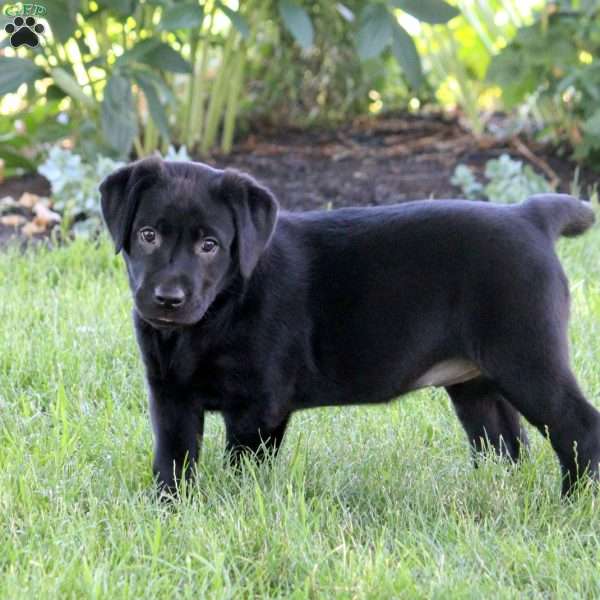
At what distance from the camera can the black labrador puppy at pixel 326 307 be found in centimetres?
337

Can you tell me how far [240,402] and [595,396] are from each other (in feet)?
4.92

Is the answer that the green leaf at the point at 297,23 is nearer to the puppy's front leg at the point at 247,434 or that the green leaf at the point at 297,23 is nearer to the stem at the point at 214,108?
the stem at the point at 214,108

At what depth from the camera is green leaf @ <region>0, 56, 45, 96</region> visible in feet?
18.7

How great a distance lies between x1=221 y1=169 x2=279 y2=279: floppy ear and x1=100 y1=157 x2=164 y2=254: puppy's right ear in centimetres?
21

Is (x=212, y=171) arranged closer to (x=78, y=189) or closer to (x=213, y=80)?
(x=78, y=189)

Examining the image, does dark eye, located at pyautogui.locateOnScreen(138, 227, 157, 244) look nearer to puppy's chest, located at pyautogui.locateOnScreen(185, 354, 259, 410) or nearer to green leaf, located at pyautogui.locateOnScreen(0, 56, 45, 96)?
puppy's chest, located at pyautogui.locateOnScreen(185, 354, 259, 410)

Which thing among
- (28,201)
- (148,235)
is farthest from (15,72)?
(148,235)

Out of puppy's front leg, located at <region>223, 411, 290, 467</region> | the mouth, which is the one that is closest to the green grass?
puppy's front leg, located at <region>223, 411, 290, 467</region>

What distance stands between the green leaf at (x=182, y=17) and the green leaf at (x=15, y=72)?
67 cm

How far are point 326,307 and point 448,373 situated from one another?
0.41m

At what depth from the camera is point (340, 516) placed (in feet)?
11.0

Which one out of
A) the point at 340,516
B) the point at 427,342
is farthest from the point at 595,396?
the point at 340,516

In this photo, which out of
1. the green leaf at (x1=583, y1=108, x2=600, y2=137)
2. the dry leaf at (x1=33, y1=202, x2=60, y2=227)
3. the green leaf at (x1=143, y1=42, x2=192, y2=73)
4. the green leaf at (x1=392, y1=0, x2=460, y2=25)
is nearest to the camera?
the green leaf at (x1=392, y1=0, x2=460, y2=25)

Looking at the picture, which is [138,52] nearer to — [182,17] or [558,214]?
[182,17]
